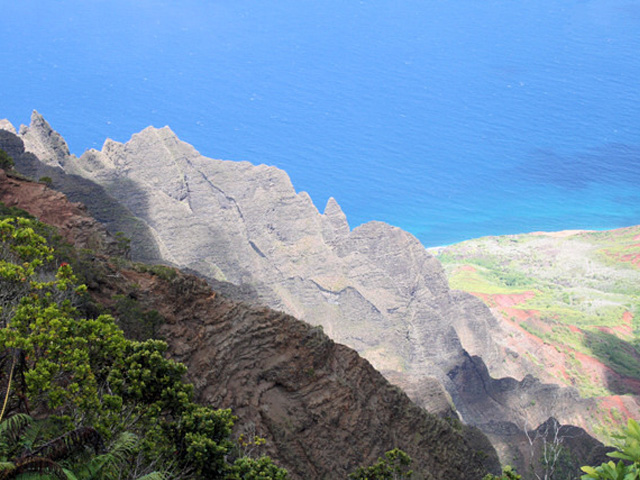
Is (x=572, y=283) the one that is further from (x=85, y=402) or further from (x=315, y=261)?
(x=85, y=402)

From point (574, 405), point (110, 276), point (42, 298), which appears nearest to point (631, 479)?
point (42, 298)

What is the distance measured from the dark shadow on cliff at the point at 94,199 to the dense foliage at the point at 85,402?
54.6m

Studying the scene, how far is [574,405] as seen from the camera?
91.2 metres

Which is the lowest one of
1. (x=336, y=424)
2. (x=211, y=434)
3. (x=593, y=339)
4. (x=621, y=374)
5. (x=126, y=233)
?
(x=211, y=434)

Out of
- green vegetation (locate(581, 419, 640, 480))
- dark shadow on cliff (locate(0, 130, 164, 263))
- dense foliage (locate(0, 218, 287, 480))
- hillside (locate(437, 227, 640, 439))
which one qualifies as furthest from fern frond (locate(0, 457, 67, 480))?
hillside (locate(437, 227, 640, 439))

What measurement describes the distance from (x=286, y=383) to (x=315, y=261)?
80.5 m

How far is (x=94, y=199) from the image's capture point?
266 feet

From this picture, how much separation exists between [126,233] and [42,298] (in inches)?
2451

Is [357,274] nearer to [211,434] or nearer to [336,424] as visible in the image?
[336,424]

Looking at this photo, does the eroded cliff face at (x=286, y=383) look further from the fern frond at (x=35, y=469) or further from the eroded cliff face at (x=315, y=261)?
the eroded cliff face at (x=315, y=261)

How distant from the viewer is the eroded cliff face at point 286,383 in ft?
107

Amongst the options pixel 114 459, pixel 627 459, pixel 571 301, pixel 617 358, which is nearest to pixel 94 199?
pixel 114 459

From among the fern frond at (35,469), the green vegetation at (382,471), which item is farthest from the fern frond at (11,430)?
the green vegetation at (382,471)

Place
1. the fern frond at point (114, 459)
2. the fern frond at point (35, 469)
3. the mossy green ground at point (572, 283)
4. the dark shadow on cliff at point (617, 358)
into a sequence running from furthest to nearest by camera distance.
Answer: the mossy green ground at point (572, 283) < the dark shadow on cliff at point (617, 358) < the fern frond at point (114, 459) < the fern frond at point (35, 469)
